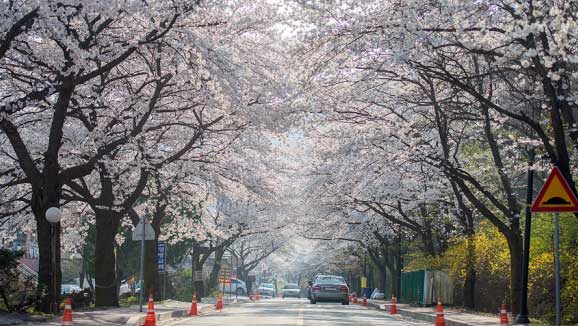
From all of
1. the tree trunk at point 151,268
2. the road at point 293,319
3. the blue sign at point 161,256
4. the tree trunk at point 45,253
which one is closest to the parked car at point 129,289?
the blue sign at point 161,256

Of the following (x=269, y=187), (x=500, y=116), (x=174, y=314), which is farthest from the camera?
(x=269, y=187)

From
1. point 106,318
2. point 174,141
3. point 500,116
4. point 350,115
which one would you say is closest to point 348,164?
point 350,115

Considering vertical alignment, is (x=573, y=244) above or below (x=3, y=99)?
below

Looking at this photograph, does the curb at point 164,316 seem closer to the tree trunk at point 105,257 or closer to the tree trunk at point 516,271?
the tree trunk at point 105,257

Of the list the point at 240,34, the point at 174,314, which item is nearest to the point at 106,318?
the point at 174,314

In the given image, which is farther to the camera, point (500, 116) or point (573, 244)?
point (500, 116)

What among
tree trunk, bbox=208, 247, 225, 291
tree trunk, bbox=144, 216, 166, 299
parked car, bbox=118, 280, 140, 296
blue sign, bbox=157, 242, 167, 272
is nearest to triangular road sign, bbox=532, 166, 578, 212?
tree trunk, bbox=144, 216, 166, 299

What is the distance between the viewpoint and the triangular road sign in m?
14.9

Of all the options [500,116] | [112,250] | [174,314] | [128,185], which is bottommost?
[174,314]

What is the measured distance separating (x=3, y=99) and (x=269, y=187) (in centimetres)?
1390

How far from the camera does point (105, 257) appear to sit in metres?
27.8

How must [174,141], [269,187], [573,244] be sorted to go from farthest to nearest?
[269,187] → [174,141] → [573,244]

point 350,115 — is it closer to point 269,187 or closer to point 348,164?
point 348,164

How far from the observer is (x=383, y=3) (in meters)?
18.7
